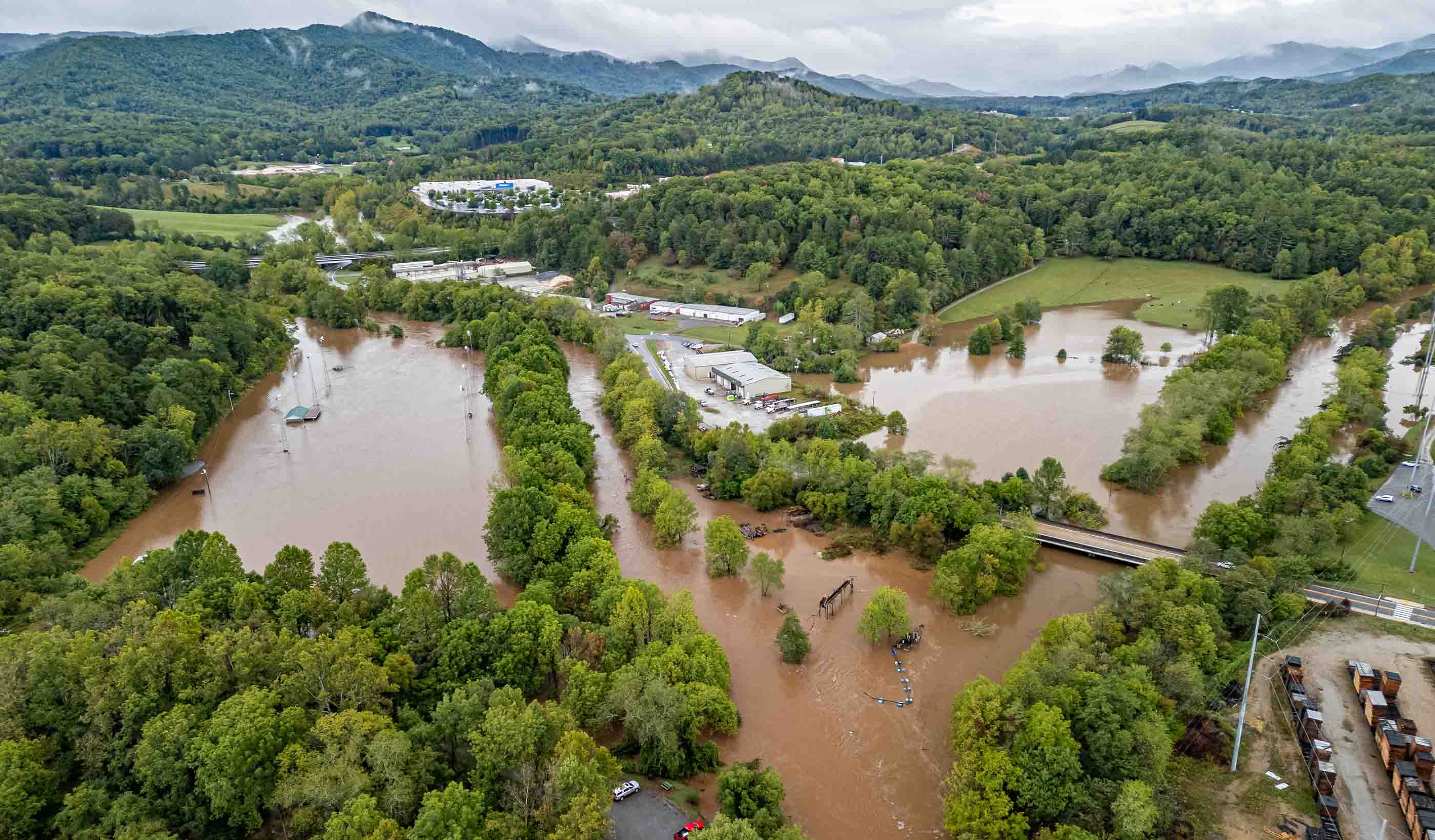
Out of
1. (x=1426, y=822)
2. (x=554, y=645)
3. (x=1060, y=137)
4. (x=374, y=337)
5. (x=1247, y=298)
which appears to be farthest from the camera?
(x=1060, y=137)

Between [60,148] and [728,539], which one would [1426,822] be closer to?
[728,539]

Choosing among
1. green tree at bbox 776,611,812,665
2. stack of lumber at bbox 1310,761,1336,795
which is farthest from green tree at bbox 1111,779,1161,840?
green tree at bbox 776,611,812,665

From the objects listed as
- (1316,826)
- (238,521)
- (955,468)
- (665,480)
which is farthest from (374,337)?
(1316,826)

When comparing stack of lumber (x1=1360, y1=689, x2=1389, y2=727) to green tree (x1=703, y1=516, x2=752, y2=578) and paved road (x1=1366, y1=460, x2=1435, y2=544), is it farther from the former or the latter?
green tree (x1=703, y1=516, x2=752, y2=578)

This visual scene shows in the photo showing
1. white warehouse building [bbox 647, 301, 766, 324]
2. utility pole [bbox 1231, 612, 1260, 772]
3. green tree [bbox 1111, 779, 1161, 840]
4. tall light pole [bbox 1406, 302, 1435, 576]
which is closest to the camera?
green tree [bbox 1111, 779, 1161, 840]

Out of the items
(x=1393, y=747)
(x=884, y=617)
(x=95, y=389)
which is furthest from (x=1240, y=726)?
(x=95, y=389)

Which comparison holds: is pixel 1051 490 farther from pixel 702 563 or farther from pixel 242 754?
pixel 242 754

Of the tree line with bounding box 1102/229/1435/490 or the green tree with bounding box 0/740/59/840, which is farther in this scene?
the tree line with bounding box 1102/229/1435/490
